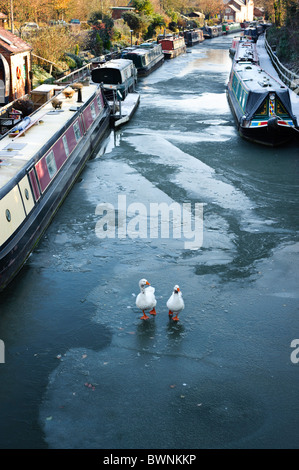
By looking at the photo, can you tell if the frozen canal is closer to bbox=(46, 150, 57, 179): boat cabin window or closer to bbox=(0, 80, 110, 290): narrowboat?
bbox=(0, 80, 110, 290): narrowboat

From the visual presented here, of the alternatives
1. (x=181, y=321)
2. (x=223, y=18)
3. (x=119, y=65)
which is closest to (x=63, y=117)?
(x=181, y=321)

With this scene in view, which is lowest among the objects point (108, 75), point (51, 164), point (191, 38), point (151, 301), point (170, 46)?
point (151, 301)

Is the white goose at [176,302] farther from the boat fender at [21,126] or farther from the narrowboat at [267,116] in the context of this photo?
the narrowboat at [267,116]

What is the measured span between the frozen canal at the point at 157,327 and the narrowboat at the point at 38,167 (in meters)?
0.52

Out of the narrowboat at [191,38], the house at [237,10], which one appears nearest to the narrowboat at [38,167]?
the narrowboat at [191,38]

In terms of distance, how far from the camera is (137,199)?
1398cm

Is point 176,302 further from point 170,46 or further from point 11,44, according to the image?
point 170,46

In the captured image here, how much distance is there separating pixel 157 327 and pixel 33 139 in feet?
21.2

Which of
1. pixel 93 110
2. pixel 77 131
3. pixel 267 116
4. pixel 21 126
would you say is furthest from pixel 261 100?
pixel 21 126

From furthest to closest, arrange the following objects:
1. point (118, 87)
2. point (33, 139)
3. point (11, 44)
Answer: point (118, 87) → point (11, 44) → point (33, 139)

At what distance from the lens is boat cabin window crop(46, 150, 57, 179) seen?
12.6 meters

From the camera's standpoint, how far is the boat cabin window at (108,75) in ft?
84.3

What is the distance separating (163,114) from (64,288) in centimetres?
1679

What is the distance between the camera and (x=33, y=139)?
505 inches
